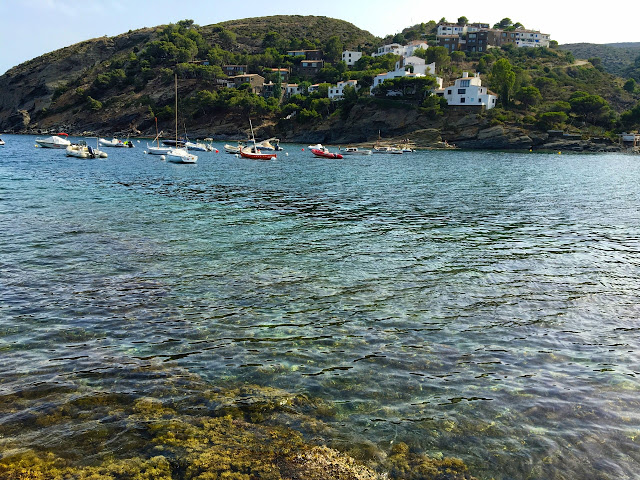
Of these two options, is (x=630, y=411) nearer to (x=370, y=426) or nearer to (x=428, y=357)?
(x=428, y=357)

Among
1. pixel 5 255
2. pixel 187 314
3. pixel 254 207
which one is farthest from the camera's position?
pixel 254 207

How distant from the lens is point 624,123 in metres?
135

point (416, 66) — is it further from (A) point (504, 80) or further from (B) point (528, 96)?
(B) point (528, 96)

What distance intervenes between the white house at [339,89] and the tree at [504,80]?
47.6 meters

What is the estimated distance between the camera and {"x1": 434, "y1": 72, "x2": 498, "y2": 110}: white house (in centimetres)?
13612

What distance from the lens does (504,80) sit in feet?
457

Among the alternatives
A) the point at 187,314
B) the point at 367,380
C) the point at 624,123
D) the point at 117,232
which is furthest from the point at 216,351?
the point at 624,123

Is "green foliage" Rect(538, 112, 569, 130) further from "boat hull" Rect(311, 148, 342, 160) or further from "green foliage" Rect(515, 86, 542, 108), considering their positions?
"boat hull" Rect(311, 148, 342, 160)

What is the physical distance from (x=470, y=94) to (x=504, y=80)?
506 inches

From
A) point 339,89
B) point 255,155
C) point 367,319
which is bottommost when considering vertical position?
point 367,319

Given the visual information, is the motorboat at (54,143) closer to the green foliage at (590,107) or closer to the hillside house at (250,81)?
the hillside house at (250,81)

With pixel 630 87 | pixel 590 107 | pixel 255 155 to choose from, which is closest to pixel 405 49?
pixel 590 107

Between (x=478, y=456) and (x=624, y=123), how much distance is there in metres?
160

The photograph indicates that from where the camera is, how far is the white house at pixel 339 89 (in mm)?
163875
